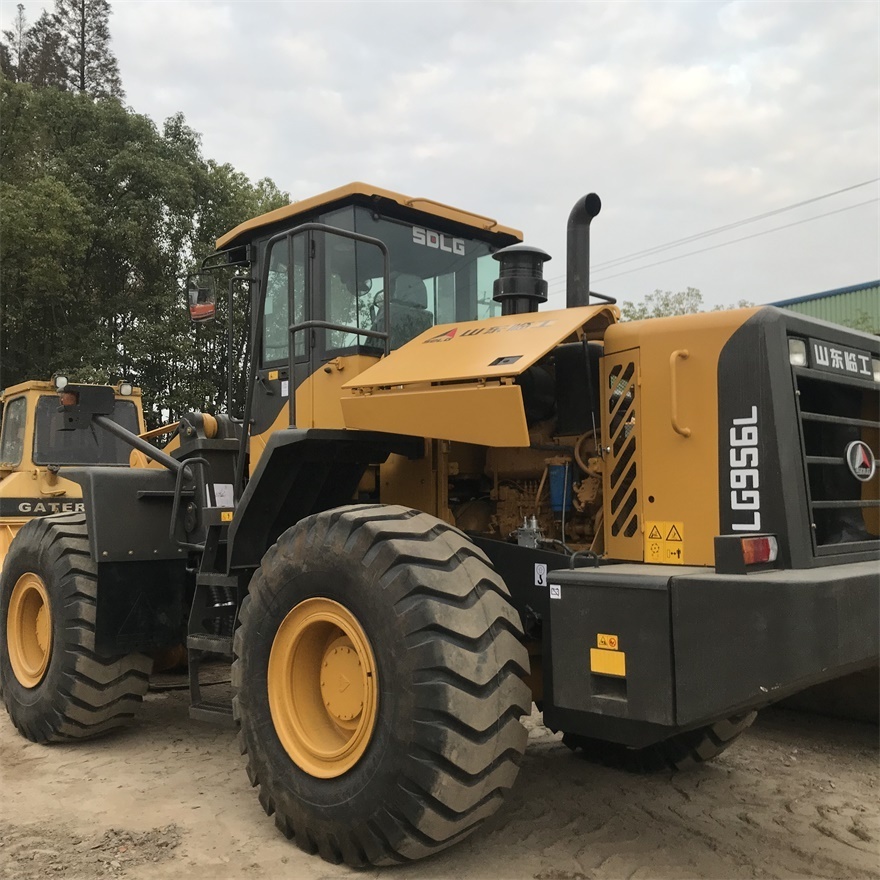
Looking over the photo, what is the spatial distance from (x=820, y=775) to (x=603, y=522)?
7.15ft

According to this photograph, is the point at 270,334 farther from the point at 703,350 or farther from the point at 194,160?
the point at 194,160

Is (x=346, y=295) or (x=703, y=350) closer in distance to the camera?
(x=703, y=350)

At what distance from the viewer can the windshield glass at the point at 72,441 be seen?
9.88 meters

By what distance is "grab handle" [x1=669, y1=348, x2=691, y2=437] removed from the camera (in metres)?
3.62

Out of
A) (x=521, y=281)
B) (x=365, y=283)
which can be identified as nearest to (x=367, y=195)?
(x=365, y=283)

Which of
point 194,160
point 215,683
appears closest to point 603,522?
point 215,683

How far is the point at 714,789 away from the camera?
4648 millimetres

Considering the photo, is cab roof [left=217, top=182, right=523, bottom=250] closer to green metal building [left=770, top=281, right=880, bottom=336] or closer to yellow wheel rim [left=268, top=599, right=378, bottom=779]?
yellow wheel rim [left=268, top=599, right=378, bottom=779]

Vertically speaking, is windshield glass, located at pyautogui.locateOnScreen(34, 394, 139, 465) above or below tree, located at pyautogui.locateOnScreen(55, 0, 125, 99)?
below

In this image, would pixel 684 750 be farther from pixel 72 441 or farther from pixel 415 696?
pixel 72 441

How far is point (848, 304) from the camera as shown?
82.5ft

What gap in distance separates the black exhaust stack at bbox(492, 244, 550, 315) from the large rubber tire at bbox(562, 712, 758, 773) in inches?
92.6

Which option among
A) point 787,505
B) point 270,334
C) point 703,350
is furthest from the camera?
point 270,334

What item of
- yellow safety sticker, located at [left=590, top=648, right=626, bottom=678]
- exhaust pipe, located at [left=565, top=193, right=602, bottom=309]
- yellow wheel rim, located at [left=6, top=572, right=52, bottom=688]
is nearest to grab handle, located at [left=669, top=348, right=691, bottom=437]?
exhaust pipe, located at [left=565, top=193, right=602, bottom=309]
